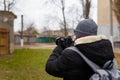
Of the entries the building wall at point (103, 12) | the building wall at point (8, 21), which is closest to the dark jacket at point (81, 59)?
the building wall at point (8, 21)

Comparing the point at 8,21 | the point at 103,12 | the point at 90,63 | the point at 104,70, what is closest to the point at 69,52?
the point at 90,63

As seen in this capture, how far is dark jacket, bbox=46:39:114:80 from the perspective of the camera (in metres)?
3.37

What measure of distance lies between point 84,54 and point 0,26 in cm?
2533

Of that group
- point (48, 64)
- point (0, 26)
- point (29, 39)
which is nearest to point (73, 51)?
point (48, 64)

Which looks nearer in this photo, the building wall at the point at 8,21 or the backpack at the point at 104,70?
the backpack at the point at 104,70

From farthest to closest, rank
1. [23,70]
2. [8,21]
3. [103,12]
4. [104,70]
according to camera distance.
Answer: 1. [103,12]
2. [8,21]
3. [23,70]
4. [104,70]

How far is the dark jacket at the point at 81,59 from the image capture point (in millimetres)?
3369

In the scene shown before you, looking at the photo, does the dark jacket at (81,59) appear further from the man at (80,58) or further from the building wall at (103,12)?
the building wall at (103,12)

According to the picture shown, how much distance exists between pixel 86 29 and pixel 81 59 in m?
0.32

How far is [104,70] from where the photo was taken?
3307 millimetres

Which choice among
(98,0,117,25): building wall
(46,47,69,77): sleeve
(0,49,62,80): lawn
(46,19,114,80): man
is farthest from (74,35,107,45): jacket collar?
(98,0,117,25): building wall

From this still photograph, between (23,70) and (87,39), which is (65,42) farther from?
(23,70)

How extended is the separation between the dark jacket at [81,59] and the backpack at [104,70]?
31mm

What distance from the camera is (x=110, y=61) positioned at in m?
3.38
